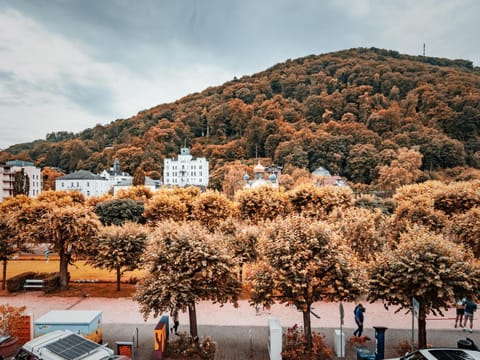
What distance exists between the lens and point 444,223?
25.1m

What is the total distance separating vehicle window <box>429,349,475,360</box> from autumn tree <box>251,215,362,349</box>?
9.69 feet

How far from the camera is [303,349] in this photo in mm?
13477

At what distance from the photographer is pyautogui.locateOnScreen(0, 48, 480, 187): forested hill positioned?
366 feet

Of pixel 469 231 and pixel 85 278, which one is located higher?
pixel 469 231

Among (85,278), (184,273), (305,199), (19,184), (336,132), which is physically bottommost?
(85,278)

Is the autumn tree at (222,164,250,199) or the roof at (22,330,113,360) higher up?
the autumn tree at (222,164,250,199)

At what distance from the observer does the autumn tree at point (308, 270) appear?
496 inches

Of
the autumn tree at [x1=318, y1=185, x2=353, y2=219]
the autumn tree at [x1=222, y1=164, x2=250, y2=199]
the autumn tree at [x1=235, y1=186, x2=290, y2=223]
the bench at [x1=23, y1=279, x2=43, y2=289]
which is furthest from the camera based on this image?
the autumn tree at [x1=222, y1=164, x2=250, y2=199]

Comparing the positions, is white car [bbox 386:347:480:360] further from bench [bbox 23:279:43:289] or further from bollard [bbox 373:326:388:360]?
bench [bbox 23:279:43:289]

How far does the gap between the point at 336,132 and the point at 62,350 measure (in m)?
134

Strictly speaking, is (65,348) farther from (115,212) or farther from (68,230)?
(115,212)

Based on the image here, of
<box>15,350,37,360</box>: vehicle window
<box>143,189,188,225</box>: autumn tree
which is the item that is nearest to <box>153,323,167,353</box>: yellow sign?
<box>15,350,37,360</box>: vehicle window

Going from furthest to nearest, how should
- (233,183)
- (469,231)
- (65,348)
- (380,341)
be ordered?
(233,183) → (469,231) → (380,341) → (65,348)

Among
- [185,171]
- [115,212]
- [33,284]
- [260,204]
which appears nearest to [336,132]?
[185,171]
